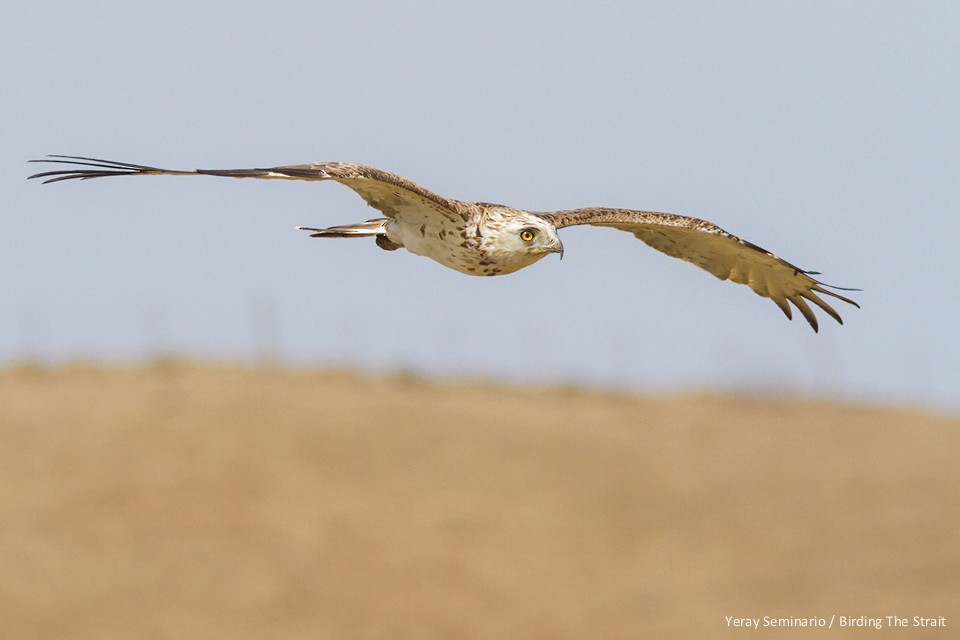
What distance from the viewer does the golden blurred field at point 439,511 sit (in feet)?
119

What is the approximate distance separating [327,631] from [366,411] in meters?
8.11

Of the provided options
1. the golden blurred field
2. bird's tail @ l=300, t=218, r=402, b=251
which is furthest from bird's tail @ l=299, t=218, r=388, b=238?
the golden blurred field

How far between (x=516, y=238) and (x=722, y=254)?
3280 mm

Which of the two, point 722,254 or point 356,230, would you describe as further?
point 722,254

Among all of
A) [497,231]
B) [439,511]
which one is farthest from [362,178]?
[439,511]

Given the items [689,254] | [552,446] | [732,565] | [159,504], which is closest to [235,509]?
[159,504]

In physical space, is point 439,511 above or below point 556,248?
below

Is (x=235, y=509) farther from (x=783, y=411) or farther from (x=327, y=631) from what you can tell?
(x=783, y=411)

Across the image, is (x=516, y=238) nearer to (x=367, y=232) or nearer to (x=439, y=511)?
(x=367, y=232)

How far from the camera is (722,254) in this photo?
637 inches

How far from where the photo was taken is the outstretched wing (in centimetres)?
1513

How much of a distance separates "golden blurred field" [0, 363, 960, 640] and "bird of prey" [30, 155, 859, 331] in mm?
20975

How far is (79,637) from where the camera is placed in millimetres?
34250

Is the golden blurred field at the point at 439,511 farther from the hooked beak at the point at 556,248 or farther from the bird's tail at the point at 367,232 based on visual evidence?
the hooked beak at the point at 556,248
